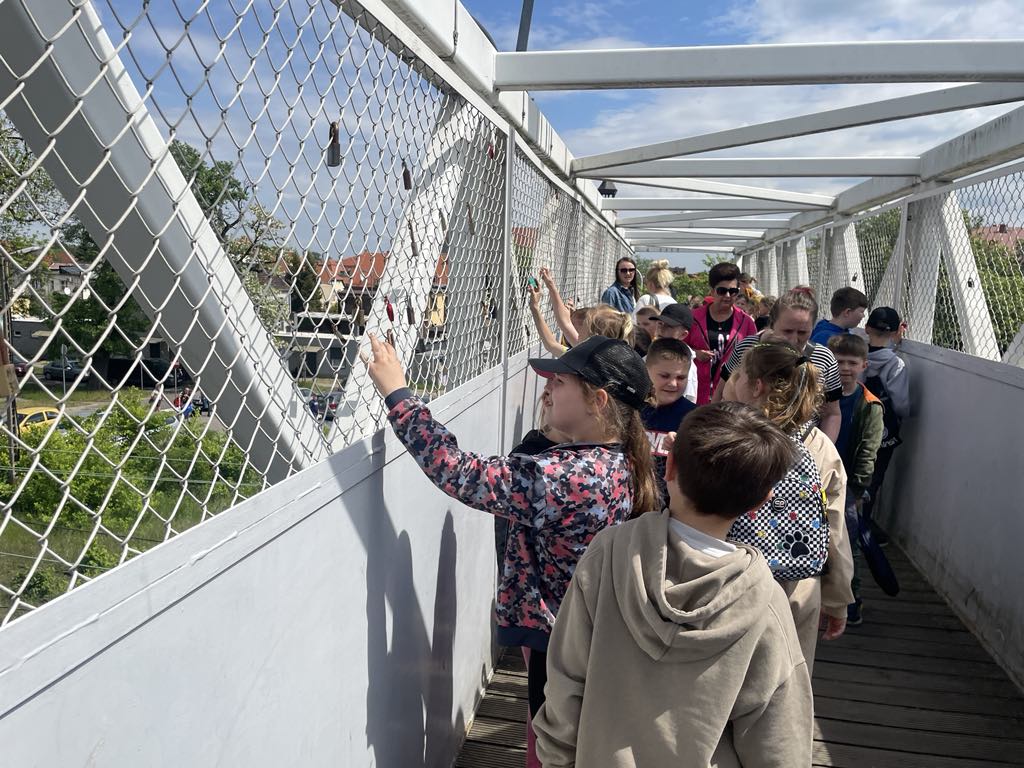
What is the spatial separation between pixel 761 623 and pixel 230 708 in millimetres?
1045

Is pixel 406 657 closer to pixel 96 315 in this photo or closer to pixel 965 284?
pixel 96 315

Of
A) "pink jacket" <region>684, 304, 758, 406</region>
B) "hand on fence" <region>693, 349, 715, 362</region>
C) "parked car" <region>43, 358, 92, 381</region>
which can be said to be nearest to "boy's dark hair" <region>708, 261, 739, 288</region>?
"pink jacket" <region>684, 304, 758, 406</region>

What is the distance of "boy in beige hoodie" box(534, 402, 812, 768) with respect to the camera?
5.67 feet

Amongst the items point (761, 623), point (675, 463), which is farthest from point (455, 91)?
point (761, 623)

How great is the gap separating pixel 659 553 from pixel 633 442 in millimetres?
694

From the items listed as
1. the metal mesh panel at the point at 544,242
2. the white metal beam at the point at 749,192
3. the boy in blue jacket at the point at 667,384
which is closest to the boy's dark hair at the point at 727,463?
the boy in blue jacket at the point at 667,384

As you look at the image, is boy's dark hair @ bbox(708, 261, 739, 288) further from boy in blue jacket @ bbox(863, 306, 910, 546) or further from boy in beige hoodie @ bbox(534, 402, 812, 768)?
boy in beige hoodie @ bbox(534, 402, 812, 768)

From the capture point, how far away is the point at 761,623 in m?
1.74

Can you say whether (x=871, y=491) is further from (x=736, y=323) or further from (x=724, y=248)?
(x=724, y=248)

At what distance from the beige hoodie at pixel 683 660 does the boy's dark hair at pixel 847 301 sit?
4456mm

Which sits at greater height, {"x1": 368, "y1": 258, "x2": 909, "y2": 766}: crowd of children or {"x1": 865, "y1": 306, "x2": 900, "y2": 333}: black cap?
{"x1": 865, "y1": 306, "x2": 900, "y2": 333}: black cap

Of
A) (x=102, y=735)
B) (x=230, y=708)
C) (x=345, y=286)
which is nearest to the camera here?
(x=102, y=735)

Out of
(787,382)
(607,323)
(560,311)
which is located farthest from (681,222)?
(787,382)

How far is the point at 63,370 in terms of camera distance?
1.20 metres
